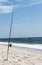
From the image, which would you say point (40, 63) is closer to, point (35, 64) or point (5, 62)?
point (35, 64)

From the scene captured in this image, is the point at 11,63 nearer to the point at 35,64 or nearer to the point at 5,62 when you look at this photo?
the point at 5,62

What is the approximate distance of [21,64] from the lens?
7051 mm

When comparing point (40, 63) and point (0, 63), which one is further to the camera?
point (40, 63)

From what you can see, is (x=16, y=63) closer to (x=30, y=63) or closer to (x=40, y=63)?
(x=30, y=63)

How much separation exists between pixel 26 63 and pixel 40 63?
0.61m

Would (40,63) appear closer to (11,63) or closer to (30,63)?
(30,63)

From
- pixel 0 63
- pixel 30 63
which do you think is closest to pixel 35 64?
pixel 30 63

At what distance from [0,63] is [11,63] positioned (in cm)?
43

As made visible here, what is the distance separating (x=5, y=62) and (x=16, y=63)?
44cm

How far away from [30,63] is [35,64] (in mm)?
229

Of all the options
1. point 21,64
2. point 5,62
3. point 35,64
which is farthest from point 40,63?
point 5,62

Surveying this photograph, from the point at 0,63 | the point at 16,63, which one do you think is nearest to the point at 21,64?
the point at 16,63

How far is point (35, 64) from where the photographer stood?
720 cm

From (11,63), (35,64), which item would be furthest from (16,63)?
(35,64)
